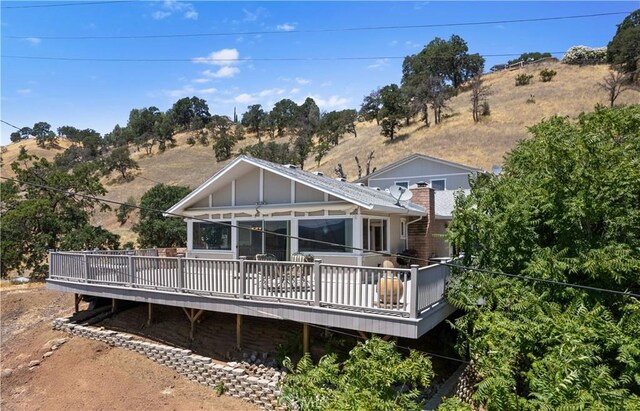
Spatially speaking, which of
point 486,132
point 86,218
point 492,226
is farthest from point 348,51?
point 486,132

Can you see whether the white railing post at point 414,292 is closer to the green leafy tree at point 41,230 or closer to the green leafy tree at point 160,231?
the green leafy tree at point 41,230

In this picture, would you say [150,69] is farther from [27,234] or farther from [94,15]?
[27,234]

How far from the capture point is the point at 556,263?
8172 millimetres

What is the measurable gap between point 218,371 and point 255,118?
59102mm

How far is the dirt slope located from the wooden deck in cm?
170

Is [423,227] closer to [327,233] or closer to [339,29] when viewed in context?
[327,233]

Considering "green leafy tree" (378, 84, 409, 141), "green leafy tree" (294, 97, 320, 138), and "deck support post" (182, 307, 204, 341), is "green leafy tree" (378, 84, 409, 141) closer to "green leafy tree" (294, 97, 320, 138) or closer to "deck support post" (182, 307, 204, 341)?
"green leafy tree" (294, 97, 320, 138)

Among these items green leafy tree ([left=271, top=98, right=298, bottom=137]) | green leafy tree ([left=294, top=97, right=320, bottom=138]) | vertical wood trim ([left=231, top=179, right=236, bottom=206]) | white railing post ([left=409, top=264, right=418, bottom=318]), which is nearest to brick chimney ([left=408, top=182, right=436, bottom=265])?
vertical wood trim ([left=231, top=179, right=236, bottom=206])

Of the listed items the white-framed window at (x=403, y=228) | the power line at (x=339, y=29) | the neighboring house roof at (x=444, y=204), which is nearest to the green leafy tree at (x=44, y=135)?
the power line at (x=339, y=29)

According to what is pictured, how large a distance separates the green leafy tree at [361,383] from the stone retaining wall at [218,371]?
2.79 metres

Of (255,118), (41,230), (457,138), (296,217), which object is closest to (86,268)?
(296,217)

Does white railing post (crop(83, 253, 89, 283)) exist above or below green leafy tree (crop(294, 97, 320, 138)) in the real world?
below

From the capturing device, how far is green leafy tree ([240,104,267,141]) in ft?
214

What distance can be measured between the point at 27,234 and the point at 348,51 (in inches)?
691
